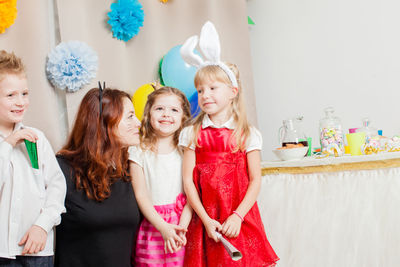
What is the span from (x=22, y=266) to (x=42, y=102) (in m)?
0.95

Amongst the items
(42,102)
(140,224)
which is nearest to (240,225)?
(140,224)

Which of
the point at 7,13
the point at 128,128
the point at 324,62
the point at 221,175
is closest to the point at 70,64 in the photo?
the point at 7,13

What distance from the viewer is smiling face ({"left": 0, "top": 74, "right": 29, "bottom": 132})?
4.04ft

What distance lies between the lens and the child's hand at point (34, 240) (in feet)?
3.92

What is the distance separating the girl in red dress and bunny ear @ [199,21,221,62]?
29mm

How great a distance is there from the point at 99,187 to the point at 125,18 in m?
1.20

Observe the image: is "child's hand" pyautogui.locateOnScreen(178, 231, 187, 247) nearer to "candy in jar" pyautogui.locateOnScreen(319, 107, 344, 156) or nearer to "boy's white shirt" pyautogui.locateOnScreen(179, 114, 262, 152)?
"boy's white shirt" pyautogui.locateOnScreen(179, 114, 262, 152)

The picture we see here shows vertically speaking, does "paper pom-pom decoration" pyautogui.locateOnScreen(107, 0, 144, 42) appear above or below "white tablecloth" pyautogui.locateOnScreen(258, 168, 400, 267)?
above

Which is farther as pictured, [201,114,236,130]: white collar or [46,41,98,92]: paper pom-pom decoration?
[46,41,98,92]: paper pom-pom decoration

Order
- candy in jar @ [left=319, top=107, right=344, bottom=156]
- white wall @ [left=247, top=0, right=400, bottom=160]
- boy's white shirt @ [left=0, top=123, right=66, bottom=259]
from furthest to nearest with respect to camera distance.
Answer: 1. white wall @ [left=247, top=0, right=400, bottom=160]
2. candy in jar @ [left=319, top=107, right=344, bottom=156]
3. boy's white shirt @ [left=0, top=123, right=66, bottom=259]

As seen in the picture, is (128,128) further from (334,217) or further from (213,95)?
(334,217)

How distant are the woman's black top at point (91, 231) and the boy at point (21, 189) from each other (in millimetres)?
73

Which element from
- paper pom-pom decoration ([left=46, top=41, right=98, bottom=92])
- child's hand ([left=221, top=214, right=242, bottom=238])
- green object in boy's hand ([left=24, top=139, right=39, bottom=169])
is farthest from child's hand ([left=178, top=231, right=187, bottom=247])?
paper pom-pom decoration ([left=46, top=41, right=98, bottom=92])

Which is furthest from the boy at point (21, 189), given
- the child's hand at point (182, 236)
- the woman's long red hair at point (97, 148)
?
the child's hand at point (182, 236)
